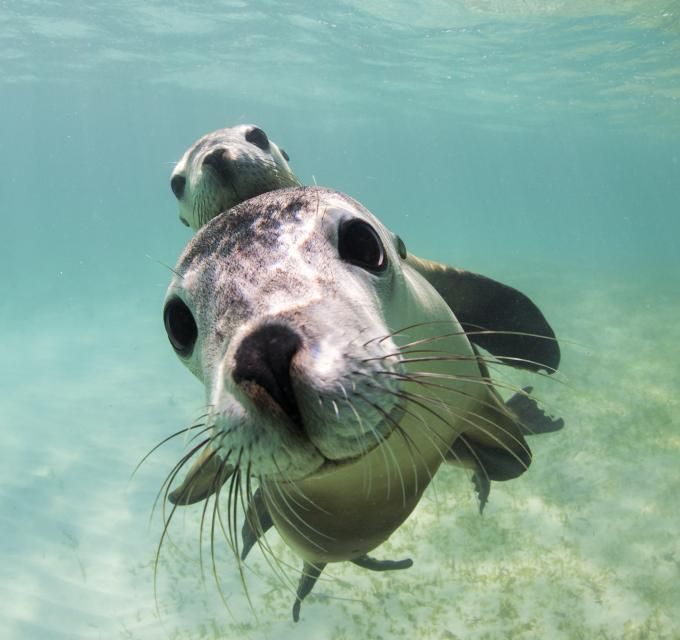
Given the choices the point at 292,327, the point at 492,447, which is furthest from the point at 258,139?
the point at 292,327

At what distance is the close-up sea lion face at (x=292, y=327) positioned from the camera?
3.92 ft

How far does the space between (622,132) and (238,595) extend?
4349cm

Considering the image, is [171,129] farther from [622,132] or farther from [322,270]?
[322,270]

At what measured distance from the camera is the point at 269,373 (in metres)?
1.18

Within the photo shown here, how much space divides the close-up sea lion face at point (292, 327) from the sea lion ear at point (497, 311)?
4.55 feet

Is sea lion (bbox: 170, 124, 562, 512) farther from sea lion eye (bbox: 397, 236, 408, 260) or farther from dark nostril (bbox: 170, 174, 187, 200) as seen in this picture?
sea lion eye (bbox: 397, 236, 408, 260)

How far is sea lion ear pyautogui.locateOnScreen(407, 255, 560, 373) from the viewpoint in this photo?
3285 millimetres

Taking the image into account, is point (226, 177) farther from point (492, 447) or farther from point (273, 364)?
point (492, 447)

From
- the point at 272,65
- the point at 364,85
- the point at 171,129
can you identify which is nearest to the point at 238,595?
the point at 272,65

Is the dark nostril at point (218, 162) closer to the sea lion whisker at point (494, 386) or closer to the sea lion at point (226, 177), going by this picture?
the sea lion at point (226, 177)

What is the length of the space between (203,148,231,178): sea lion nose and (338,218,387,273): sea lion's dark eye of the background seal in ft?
3.20

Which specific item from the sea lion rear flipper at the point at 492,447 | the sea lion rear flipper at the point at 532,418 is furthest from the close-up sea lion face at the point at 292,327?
the sea lion rear flipper at the point at 532,418

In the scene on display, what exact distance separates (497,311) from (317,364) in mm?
2366

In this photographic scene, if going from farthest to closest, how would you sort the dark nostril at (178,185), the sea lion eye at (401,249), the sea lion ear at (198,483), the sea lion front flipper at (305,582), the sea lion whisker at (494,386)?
the dark nostril at (178,185)
the sea lion front flipper at (305,582)
the sea lion ear at (198,483)
the sea lion eye at (401,249)
the sea lion whisker at (494,386)
